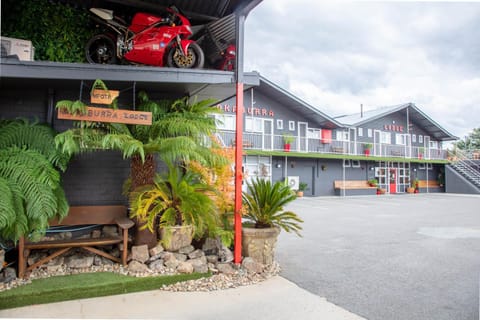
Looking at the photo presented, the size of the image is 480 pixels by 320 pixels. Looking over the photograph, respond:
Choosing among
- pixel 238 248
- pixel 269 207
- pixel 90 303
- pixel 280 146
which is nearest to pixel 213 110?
pixel 269 207

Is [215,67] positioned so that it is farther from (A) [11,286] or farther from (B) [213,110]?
(A) [11,286]

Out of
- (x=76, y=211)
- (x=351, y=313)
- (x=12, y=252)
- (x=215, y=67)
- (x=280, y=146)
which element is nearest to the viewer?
(x=351, y=313)

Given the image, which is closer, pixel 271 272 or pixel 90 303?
pixel 90 303

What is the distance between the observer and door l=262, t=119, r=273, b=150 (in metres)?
17.4

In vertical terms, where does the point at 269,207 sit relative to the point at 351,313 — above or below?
above

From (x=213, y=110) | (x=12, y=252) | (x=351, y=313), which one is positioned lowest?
(x=351, y=313)

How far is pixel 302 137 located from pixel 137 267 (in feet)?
51.1

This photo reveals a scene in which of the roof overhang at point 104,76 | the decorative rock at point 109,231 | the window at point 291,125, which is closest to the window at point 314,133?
the window at point 291,125

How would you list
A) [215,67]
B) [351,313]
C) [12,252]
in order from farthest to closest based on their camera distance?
[215,67]
[12,252]
[351,313]

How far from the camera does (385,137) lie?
78.2ft

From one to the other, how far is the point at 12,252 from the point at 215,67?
14.4ft

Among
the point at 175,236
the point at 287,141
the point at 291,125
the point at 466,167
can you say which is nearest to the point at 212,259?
the point at 175,236

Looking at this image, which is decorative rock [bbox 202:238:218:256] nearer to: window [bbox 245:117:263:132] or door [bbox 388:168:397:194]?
window [bbox 245:117:263:132]

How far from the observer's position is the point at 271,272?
Result: 4461 millimetres
